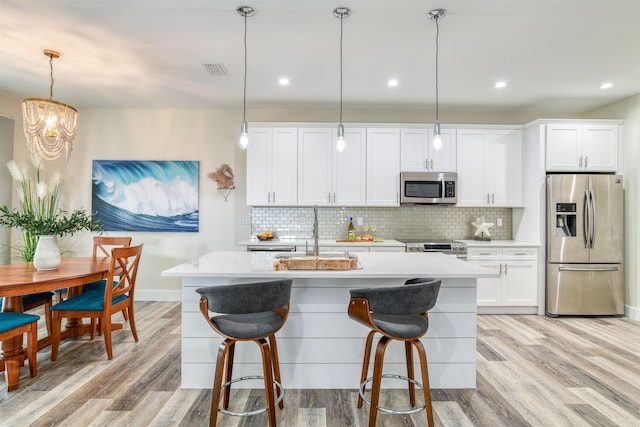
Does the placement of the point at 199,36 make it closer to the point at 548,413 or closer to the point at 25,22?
the point at 25,22

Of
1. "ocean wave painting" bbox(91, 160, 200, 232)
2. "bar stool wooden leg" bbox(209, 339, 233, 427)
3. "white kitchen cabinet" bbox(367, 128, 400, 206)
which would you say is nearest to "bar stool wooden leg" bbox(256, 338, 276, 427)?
"bar stool wooden leg" bbox(209, 339, 233, 427)

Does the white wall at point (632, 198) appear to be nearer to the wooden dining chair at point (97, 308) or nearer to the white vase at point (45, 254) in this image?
the wooden dining chair at point (97, 308)

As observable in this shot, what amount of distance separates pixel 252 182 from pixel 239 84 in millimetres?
1250

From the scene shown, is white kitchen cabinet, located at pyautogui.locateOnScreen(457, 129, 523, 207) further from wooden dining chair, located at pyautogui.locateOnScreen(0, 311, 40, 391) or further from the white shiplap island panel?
wooden dining chair, located at pyautogui.locateOnScreen(0, 311, 40, 391)

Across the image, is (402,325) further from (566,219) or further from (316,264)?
(566,219)

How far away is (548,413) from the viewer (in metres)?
2.26

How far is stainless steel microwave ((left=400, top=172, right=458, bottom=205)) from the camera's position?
474cm

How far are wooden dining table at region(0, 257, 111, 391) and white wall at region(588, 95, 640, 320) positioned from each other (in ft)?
19.1

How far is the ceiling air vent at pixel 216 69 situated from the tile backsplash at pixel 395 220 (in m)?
1.92

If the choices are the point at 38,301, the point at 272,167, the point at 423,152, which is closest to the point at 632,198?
the point at 423,152

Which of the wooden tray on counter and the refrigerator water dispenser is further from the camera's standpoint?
the refrigerator water dispenser

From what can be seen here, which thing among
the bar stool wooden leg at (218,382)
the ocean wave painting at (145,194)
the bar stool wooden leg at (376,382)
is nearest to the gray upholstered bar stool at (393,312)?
the bar stool wooden leg at (376,382)

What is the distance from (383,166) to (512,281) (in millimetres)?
2170

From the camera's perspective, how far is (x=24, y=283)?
8.20 ft
